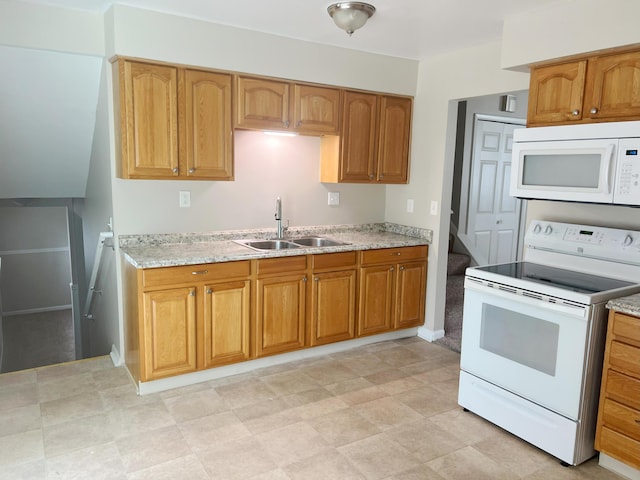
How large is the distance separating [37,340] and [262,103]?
512cm

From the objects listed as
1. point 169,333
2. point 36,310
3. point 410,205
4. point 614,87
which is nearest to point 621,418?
point 614,87

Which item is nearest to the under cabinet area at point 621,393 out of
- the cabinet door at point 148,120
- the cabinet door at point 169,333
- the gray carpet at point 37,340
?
the cabinet door at point 169,333

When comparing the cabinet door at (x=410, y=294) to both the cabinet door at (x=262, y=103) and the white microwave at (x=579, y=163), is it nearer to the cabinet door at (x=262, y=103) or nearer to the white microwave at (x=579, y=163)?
the white microwave at (x=579, y=163)

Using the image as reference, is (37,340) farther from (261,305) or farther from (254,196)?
(261,305)

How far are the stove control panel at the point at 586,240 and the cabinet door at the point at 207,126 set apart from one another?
2.16 metres

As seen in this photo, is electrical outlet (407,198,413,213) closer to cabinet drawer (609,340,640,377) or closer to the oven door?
the oven door

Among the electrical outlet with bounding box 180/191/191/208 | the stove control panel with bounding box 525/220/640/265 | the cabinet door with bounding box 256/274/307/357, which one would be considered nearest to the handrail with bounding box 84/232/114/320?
the electrical outlet with bounding box 180/191/191/208

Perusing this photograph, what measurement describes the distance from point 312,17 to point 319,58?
2.06 feet

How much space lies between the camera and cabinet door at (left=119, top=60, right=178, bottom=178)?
119 inches

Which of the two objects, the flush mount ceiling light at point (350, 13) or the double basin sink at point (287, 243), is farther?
the double basin sink at point (287, 243)

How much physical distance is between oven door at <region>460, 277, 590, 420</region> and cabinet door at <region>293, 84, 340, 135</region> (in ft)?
5.66

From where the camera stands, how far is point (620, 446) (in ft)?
7.53

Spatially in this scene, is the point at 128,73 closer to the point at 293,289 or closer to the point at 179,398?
the point at 293,289

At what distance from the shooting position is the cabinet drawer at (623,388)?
2225 millimetres
